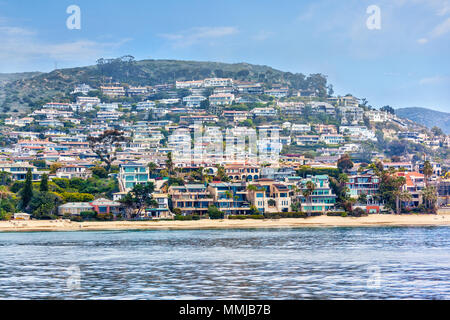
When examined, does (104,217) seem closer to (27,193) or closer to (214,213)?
(27,193)

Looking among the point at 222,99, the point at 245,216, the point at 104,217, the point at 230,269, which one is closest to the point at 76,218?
the point at 104,217

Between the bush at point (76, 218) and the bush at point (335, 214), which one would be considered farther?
the bush at point (335, 214)

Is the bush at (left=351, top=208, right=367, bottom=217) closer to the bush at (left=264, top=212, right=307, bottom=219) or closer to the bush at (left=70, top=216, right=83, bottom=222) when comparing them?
the bush at (left=264, top=212, right=307, bottom=219)

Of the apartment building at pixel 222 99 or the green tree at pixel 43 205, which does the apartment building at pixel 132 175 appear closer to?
the green tree at pixel 43 205

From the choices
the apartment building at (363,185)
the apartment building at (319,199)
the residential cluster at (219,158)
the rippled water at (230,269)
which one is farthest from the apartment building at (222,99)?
the rippled water at (230,269)
